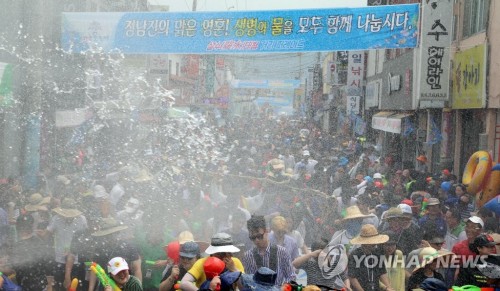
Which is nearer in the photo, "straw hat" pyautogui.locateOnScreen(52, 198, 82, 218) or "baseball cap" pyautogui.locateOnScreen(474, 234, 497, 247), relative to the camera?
"baseball cap" pyautogui.locateOnScreen(474, 234, 497, 247)

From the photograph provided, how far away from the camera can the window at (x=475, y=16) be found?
43.4ft

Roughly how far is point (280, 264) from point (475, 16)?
A: 1004 centimetres

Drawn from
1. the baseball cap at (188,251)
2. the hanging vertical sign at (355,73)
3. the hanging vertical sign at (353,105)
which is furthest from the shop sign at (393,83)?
the baseball cap at (188,251)

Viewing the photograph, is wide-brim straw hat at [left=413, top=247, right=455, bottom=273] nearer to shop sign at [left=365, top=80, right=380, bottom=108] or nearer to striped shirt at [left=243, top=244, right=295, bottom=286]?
striped shirt at [left=243, top=244, right=295, bottom=286]

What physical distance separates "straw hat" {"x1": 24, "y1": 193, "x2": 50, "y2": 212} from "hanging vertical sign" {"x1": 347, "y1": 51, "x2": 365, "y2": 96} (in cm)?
2299

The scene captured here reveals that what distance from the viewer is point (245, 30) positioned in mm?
14695

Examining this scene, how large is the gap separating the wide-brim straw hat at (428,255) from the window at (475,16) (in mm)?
8483

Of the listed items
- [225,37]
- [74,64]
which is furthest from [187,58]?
[225,37]

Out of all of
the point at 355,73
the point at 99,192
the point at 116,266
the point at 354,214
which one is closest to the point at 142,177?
the point at 99,192

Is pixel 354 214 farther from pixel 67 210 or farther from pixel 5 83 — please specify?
pixel 5 83

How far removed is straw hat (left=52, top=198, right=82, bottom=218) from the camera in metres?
→ 7.34

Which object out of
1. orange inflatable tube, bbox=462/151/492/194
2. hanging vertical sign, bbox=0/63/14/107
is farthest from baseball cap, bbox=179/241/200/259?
hanging vertical sign, bbox=0/63/14/107

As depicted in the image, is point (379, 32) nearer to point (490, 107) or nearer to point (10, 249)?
point (490, 107)

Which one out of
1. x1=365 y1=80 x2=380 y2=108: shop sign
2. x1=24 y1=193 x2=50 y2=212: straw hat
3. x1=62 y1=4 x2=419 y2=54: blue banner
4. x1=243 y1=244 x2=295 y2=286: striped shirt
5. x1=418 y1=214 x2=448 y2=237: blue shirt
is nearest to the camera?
x1=243 y1=244 x2=295 y2=286: striped shirt
